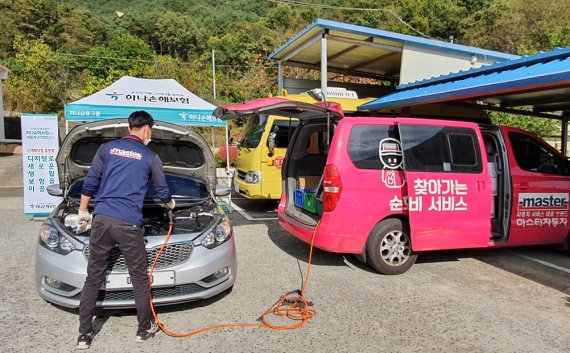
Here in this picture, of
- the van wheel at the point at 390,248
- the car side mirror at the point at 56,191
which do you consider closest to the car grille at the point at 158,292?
the car side mirror at the point at 56,191

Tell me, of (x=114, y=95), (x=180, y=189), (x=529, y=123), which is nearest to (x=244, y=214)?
(x=180, y=189)

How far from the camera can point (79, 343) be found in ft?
10.1

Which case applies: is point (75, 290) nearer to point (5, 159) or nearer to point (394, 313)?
point (394, 313)

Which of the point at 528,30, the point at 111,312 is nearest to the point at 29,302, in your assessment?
the point at 111,312

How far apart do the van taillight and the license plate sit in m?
2.01

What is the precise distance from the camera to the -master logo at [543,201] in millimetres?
5316

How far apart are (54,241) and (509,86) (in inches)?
221

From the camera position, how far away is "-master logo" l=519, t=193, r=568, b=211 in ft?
17.4

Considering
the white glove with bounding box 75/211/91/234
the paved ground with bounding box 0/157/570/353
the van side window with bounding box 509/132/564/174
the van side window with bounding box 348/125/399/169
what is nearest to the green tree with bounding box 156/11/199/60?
the van side window with bounding box 509/132/564/174

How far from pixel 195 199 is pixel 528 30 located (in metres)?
35.1

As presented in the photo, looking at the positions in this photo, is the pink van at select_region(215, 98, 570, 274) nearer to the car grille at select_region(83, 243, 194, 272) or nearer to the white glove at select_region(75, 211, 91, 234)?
the car grille at select_region(83, 243, 194, 272)

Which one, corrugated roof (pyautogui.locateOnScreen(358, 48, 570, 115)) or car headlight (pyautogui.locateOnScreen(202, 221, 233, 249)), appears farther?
corrugated roof (pyautogui.locateOnScreen(358, 48, 570, 115))

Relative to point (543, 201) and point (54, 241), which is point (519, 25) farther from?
point (54, 241)

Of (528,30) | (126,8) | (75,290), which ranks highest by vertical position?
(126,8)
